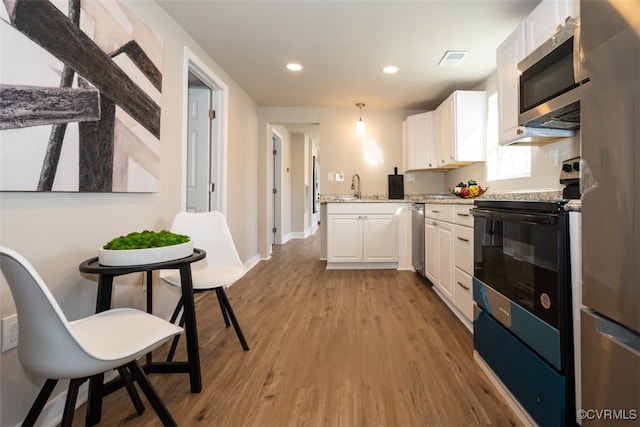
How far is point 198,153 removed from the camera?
9.43ft

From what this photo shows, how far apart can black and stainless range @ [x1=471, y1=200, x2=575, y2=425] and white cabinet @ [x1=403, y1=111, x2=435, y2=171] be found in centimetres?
242

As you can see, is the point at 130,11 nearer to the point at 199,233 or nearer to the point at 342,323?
the point at 199,233

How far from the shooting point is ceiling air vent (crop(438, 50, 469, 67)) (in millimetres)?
2626

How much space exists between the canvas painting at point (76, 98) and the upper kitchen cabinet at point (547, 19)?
2367 millimetres

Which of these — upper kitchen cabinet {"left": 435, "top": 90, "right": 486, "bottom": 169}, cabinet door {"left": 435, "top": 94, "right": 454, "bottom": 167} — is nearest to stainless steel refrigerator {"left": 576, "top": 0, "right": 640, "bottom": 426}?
upper kitchen cabinet {"left": 435, "top": 90, "right": 486, "bottom": 169}

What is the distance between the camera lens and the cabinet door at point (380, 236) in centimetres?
375

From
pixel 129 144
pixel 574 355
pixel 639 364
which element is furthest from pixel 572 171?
pixel 129 144

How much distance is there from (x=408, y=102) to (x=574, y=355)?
365 cm

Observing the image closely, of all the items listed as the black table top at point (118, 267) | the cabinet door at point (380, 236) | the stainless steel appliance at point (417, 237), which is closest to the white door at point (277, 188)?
the cabinet door at point (380, 236)

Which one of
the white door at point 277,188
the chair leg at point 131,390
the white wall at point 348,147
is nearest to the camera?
the chair leg at point 131,390

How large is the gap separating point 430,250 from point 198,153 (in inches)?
98.5

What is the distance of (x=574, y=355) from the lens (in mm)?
999

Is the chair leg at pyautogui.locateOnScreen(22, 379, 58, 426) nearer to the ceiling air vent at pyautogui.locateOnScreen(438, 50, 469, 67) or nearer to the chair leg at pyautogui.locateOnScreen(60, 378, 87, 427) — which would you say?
the chair leg at pyautogui.locateOnScreen(60, 378, 87, 427)

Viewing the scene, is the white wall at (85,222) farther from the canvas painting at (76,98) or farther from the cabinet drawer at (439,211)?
the cabinet drawer at (439,211)
